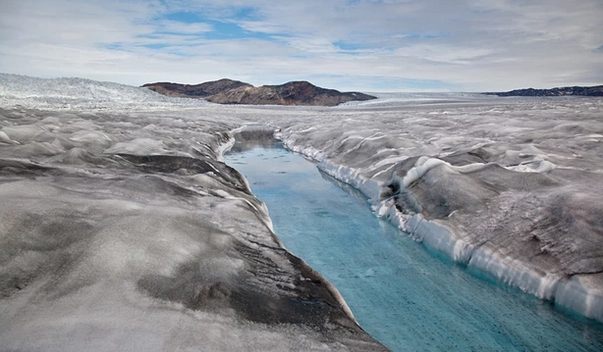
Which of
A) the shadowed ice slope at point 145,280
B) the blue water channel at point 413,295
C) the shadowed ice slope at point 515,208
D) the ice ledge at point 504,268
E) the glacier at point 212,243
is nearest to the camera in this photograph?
the shadowed ice slope at point 145,280

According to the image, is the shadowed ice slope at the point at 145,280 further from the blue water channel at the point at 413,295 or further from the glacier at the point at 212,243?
the blue water channel at the point at 413,295

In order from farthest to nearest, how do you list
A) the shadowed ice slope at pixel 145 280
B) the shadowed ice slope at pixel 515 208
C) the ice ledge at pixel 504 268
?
the shadowed ice slope at pixel 515 208 → the ice ledge at pixel 504 268 → the shadowed ice slope at pixel 145 280

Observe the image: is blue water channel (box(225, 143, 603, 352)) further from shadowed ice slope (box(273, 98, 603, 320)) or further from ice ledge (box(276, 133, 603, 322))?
shadowed ice slope (box(273, 98, 603, 320))

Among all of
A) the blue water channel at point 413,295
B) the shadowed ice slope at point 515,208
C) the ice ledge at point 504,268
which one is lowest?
the blue water channel at point 413,295

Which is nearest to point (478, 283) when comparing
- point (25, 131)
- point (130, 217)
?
point (130, 217)

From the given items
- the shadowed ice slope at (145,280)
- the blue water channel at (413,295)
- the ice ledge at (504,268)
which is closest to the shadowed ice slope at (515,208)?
the ice ledge at (504,268)

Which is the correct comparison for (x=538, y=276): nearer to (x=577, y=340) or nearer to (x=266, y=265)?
(x=577, y=340)

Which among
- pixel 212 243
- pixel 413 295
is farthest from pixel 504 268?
pixel 212 243

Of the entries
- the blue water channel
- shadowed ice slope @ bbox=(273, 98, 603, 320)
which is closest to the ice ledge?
shadowed ice slope @ bbox=(273, 98, 603, 320)
